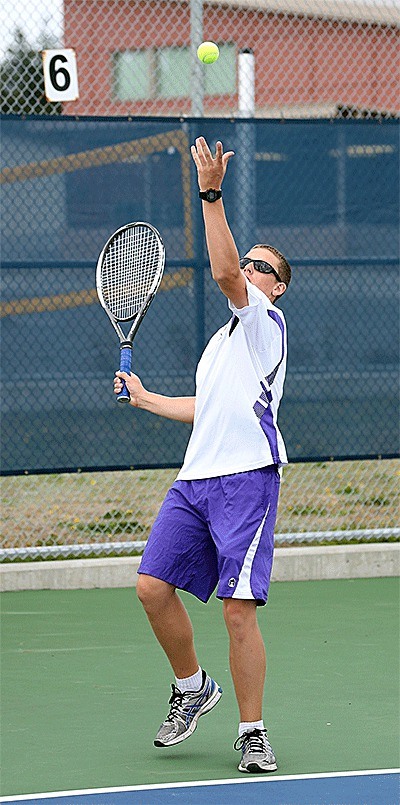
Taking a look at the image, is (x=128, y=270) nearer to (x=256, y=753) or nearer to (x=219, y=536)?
(x=219, y=536)

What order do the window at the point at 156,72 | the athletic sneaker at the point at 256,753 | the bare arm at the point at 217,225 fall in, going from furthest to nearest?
the window at the point at 156,72 → the athletic sneaker at the point at 256,753 → the bare arm at the point at 217,225

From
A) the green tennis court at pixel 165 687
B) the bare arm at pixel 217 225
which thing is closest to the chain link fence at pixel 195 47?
the green tennis court at pixel 165 687

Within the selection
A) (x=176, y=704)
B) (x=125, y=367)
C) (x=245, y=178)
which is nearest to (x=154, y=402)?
(x=125, y=367)

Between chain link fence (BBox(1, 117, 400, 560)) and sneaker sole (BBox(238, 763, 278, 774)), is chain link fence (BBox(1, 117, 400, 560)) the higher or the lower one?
the higher one

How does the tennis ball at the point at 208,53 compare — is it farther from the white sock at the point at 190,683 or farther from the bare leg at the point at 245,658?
the white sock at the point at 190,683

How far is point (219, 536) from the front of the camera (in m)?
4.72

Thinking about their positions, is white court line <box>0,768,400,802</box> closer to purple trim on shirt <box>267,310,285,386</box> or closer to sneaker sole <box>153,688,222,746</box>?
sneaker sole <box>153,688,222,746</box>

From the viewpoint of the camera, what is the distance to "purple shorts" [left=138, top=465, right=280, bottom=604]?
4676mm

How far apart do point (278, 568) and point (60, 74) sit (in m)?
2.78

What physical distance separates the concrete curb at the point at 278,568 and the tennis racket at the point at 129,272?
2281 mm

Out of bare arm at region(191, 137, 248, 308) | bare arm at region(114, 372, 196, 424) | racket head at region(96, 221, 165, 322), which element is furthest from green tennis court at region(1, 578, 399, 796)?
bare arm at region(191, 137, 248, 308)

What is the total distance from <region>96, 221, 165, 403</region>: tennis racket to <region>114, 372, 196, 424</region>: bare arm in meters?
0.32

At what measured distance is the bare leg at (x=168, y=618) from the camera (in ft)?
15.7

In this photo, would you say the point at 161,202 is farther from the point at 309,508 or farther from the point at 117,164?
the point at 309,508
